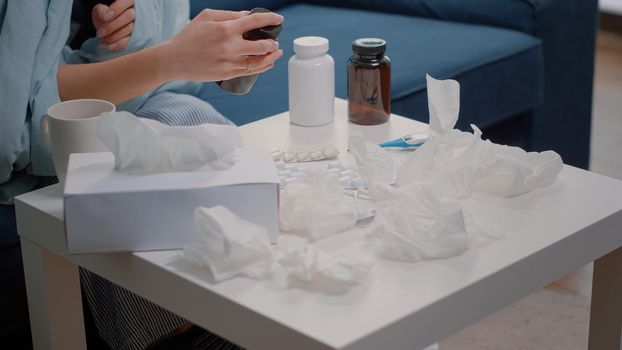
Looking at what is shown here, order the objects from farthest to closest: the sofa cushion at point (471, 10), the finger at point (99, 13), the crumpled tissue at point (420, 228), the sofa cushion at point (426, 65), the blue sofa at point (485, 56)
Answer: the sofa cushion at point (471, 10), the blue sofa at point (485, 56), the sofa cushion at point (426, 65), the finger at point (99, 13), the crumpled tissue at point (420, 228)

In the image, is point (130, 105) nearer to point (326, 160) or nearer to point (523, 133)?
point (326, 160)

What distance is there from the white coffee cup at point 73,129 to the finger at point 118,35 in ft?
1.13

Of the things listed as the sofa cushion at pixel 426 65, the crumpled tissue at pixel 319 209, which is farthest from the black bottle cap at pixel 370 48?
the sofa cushion at pixel 426 65

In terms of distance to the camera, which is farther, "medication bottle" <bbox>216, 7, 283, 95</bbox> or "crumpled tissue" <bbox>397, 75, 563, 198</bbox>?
"medication bottle" <bbox>216, 7, 283, 95</bbox>

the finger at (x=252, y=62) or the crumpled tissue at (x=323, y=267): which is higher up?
the finger at (x=252, y=62)

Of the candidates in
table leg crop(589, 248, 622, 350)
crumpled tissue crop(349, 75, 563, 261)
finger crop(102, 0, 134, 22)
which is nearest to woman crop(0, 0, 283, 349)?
finger crop(102, 0, 134, 22)

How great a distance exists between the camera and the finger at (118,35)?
167 cm

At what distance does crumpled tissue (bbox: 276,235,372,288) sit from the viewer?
1.07m

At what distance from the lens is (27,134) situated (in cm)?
153

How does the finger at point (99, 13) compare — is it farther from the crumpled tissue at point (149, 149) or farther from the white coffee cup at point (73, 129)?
the crumpled tissue at point (149, 149)

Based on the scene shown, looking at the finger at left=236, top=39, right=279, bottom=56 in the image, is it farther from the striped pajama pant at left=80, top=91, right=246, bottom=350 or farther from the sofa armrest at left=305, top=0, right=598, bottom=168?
the sofa armrest at left=305, top=0, right=598, bottom=168

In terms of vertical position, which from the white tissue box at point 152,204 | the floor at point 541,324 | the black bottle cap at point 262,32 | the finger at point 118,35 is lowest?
the floor at point 541,324

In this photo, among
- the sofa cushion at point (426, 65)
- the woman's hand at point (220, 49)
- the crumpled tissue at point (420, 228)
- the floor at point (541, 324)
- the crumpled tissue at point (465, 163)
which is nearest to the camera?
the crumpled tissue at point (420, 228)

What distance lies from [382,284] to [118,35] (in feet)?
2.52
